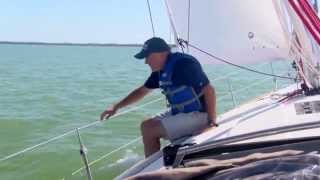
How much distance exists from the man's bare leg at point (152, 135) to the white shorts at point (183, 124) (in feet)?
0.12

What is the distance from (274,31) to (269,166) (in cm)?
255

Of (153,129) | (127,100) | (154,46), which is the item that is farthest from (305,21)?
(127,100)

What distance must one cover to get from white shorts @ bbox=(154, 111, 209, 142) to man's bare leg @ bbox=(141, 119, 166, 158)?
0.04 metres

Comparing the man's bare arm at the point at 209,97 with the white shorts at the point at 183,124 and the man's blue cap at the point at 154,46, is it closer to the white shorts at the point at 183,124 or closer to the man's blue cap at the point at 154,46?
the white shorts at the point at 183,124

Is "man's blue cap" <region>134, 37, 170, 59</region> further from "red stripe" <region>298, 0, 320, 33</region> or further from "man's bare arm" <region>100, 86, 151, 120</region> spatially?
"red stripe" <region>298, 0, 320, 33</region>

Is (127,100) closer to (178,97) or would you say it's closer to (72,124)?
(178,97)

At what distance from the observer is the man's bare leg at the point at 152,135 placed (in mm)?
3953

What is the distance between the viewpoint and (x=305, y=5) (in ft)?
11.7

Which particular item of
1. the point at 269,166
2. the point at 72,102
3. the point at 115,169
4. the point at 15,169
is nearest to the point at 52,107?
the point at 72,102

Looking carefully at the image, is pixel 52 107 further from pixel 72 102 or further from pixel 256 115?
pixel 256 115

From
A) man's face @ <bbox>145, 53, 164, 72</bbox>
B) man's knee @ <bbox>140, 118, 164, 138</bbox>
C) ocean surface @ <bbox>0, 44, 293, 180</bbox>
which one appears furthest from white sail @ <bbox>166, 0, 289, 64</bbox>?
man's knee @ <bbox>140, 118, 164, 138</bbox>

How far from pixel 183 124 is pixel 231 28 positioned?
3.88 ft

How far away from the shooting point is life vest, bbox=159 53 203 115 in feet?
13.1

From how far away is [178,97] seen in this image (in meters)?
4.05
